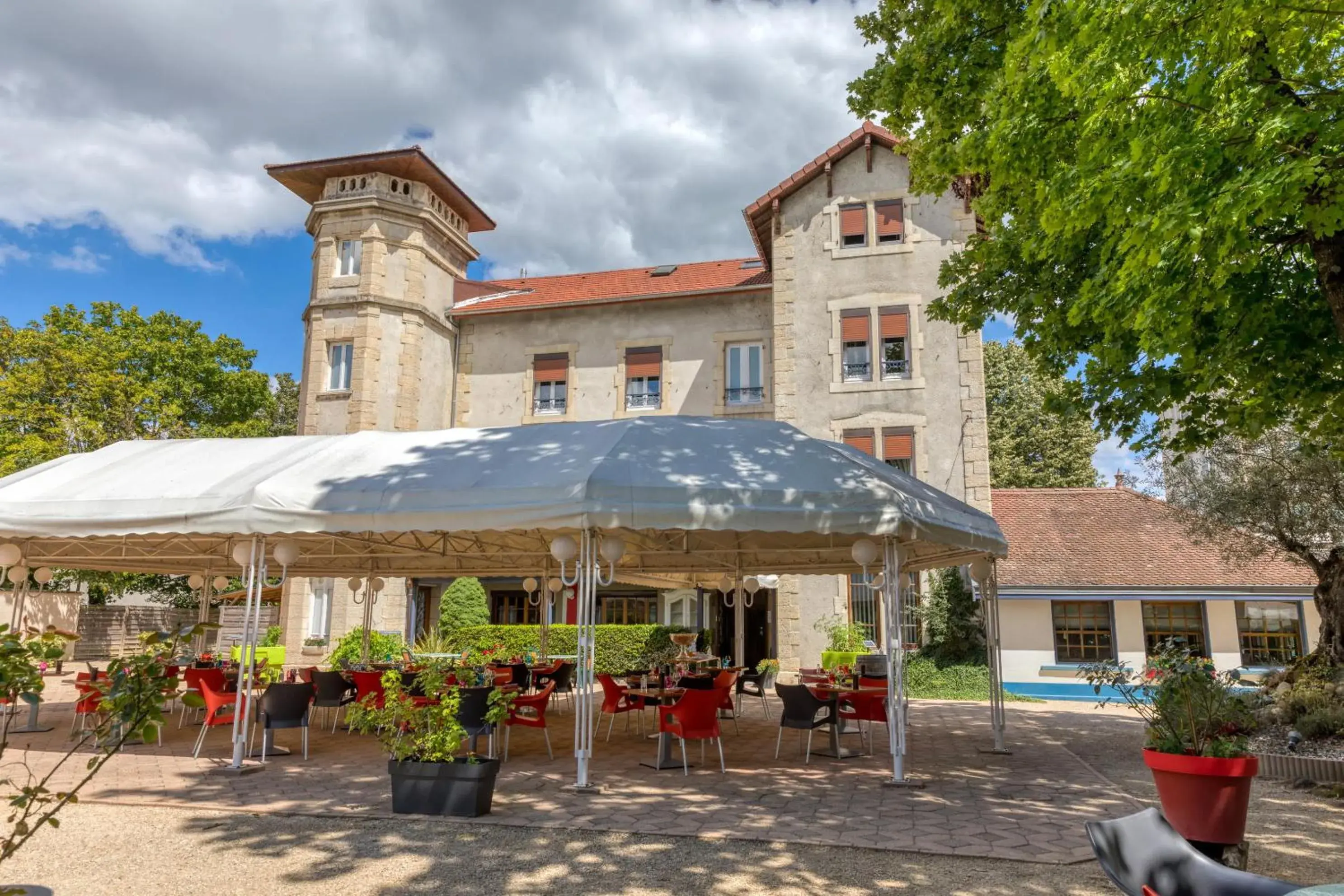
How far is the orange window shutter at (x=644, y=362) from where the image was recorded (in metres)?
22.1

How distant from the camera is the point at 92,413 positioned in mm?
26156

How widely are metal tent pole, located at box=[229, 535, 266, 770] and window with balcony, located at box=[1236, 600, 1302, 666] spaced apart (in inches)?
722

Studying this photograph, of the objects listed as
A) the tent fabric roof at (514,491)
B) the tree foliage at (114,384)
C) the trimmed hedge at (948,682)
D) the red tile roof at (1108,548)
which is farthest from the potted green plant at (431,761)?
the tree foliage at (114,384)

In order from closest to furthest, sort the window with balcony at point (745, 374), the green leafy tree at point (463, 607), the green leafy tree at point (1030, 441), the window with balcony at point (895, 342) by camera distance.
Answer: the window with balcony at point (895, 342)
the window with balcony at point (745, 374)
the green leafy tree at point (463, 607)
the green leafy tree at point (1030, 441)

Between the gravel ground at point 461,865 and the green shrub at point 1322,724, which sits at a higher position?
the green shrub at point 1322,724

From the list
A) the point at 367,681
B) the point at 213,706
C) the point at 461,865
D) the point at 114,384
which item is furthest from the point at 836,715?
the point at 114,384

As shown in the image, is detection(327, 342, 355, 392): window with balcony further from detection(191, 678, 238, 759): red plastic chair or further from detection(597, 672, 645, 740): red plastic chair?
detection(597, 672, 645, 740): red plastic chair

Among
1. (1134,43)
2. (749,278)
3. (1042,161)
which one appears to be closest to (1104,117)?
(1134,43)

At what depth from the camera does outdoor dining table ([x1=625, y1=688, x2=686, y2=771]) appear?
27.0 feet

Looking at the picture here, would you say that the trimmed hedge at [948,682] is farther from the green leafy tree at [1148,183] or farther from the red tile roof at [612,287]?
the red tile roof at [612,287]

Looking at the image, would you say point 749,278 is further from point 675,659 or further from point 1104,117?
point 1104,117

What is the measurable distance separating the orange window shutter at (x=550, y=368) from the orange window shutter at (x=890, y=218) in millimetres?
8570

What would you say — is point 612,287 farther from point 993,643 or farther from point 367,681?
point 993,643

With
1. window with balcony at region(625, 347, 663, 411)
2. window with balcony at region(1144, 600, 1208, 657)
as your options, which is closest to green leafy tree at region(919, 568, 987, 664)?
window with balcony at region(1144, 600, 1208, 657)
